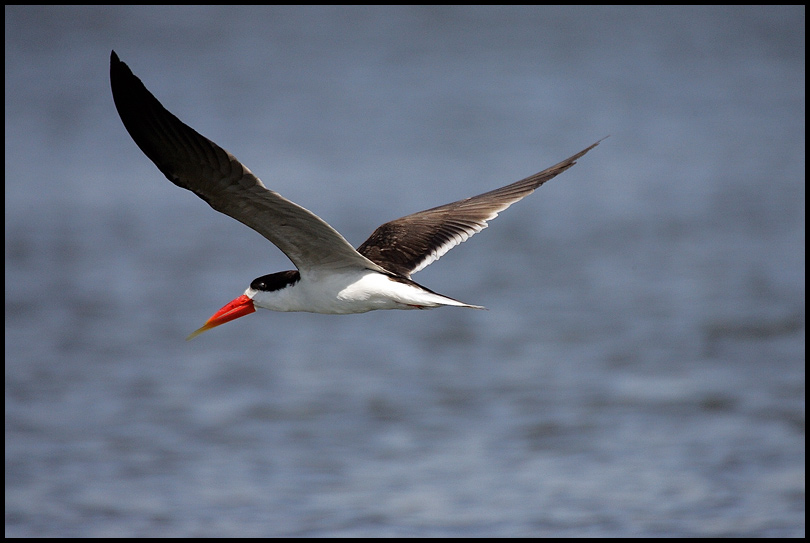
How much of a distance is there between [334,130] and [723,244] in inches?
268

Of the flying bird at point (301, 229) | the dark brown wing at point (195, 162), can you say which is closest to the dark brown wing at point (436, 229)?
the flying bird at point (301, 229)

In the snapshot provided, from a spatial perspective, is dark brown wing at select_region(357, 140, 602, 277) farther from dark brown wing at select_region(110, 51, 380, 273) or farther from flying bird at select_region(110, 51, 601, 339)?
dark brown wing at select_region(110, 51, 380, 273)

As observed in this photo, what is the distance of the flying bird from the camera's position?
4.38 metres

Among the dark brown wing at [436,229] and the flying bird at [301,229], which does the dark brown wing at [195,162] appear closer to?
the flying bird at [301,229]

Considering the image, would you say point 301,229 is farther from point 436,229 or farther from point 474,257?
point 474,257

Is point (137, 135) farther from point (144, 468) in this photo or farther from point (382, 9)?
point (382, 9)

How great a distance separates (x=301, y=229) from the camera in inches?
194

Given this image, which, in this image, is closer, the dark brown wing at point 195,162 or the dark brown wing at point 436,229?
the dark brown wing at point 195,162

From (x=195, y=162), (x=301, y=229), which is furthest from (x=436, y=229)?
(x=195, y=162)

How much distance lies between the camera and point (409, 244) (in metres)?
6.11

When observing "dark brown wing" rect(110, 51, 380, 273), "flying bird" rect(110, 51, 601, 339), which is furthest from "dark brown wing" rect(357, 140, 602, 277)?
"dark brown wing" rect(110, 51, 380, 273)

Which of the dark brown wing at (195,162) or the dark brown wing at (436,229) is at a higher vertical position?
the dark brown wing at (436,229)

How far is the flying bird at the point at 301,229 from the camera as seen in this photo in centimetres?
438

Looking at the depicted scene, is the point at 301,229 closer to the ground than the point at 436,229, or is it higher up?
closer to the ground
